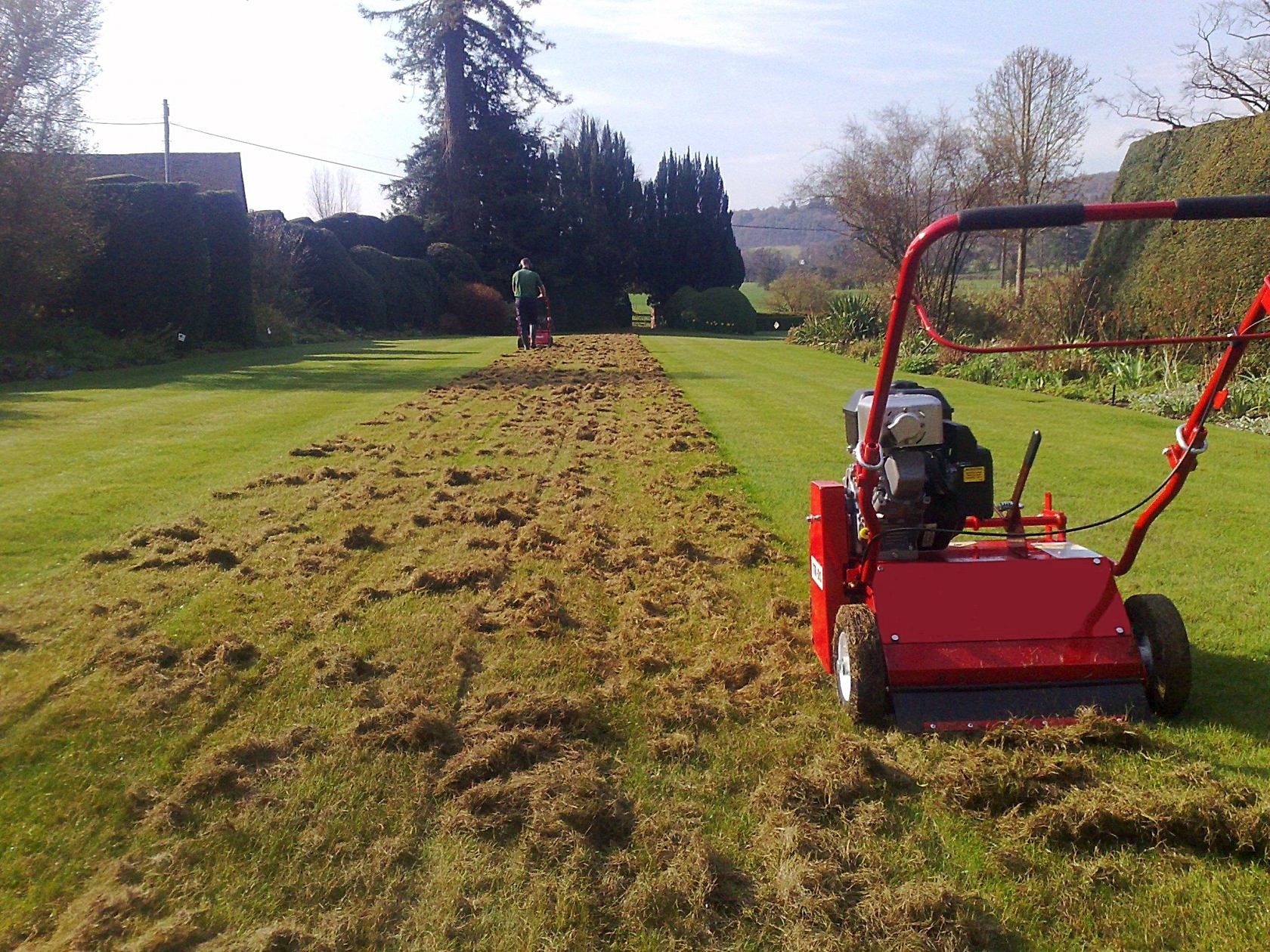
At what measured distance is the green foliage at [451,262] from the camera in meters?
37.9

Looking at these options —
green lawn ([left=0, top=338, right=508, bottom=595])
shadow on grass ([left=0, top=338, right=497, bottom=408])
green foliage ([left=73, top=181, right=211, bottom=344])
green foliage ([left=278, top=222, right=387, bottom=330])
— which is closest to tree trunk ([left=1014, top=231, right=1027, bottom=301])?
shadow on grass ([left=0, top=338, right=497, bottom=408])

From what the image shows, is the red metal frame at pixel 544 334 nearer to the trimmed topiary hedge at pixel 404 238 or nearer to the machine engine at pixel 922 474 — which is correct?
the trimmed topiary hedge at pixel 404 238

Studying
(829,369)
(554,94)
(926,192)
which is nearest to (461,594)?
(829,369)

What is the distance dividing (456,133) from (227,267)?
2346 cm

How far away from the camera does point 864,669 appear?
3.42 meters

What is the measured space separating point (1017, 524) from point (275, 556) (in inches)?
156

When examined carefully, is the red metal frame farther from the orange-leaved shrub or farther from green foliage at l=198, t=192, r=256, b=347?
the orange-leaved shrub

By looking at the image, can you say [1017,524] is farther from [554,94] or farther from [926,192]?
[554,94]

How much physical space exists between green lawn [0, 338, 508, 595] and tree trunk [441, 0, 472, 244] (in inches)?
978

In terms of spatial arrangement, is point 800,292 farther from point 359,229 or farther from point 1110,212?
point 1110,212

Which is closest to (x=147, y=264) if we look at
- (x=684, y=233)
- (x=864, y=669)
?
(x=864, y=669)

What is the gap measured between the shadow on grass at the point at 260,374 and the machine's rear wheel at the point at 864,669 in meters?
9.82

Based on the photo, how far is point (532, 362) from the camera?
18203 millimetres

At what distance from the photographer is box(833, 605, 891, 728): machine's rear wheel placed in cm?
342
